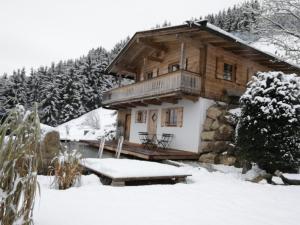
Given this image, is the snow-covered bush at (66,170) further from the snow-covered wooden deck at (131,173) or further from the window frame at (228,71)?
the window frame at (228,71)

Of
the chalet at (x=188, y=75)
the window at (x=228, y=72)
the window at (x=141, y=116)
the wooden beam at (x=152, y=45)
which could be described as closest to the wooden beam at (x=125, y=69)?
the chalet at (x=188, y=75)

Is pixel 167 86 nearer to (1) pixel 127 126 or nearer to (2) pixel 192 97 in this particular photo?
(2) pixel 192 97

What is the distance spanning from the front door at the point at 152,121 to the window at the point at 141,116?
74cm

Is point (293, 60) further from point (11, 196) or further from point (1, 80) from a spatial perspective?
point (1, 80)

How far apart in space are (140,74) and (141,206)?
1575cm

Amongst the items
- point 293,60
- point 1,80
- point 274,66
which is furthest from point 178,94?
point 1,80

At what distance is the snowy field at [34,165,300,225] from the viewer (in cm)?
338

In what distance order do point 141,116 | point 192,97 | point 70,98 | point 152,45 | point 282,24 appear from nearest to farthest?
point 282,24 → point 192,97 → point 152,45 → point 141,116 → point 70,98

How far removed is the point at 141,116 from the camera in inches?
687

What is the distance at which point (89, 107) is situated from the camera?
40.0 meters

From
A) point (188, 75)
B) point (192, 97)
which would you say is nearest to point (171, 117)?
point (192, 97)

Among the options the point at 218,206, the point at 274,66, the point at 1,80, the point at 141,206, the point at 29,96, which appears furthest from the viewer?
the point at 29,96

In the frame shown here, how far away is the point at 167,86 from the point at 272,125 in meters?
5.39

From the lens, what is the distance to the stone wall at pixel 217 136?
11.4 metres
